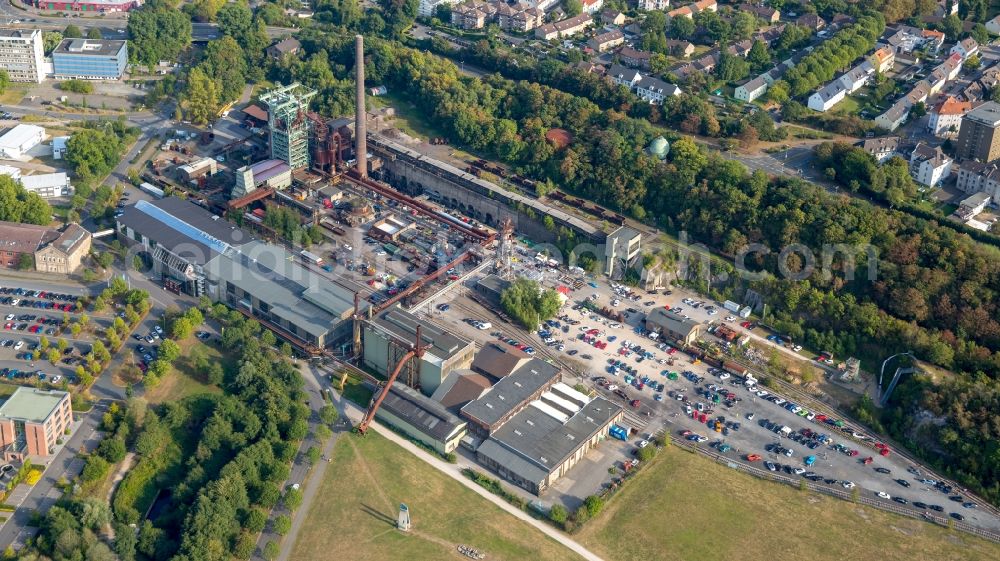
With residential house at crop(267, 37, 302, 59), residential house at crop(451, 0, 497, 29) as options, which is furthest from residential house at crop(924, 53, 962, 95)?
residential house at crop(267, 37, 302, 59)

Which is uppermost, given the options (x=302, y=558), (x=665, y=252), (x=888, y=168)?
(x=888, y=168)

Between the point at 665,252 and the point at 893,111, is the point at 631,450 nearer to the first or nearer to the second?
the point at 665,252

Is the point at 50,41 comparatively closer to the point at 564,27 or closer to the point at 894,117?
the point at 564,27

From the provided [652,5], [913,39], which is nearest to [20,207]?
[652,5]

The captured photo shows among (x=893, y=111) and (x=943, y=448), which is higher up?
(x=893, y=111)

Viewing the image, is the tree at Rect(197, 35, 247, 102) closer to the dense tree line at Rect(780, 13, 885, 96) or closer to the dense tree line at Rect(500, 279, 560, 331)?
the dense tree line at Rect(500, 279, 560, 331)

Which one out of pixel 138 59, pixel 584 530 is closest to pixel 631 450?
pixel 584 530
